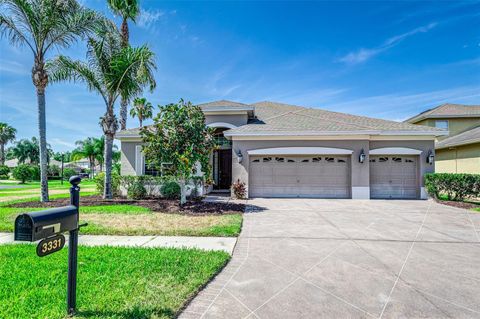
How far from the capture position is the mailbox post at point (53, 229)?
6.60 ft

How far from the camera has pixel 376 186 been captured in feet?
43.0

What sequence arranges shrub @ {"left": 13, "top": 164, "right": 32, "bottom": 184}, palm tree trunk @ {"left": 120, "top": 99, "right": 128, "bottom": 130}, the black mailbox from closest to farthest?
1. the black mailbox
2. palm tree trunk @ {"left": 120, "top": 99, "right": 128, "bottom": 130}
3. shrub @ {"left": 13, "top": 164, "right": 32, "bottom": 184}

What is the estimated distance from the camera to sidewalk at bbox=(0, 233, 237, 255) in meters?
5.09

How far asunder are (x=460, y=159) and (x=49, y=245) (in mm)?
22850

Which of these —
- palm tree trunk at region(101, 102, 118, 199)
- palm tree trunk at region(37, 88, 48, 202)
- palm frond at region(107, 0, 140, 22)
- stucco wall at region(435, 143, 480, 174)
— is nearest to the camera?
palm tree trunk at region(37, 88, 48, 202)

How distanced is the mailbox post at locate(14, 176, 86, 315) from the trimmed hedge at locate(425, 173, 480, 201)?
1515 centimetres

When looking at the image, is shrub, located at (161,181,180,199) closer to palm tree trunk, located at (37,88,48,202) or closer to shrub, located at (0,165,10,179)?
palm tree trunk, located at (37,88,48,202)

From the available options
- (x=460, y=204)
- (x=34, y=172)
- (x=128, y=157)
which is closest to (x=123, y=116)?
(x=128, y=157)

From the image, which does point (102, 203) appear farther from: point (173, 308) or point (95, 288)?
point (173, 308)

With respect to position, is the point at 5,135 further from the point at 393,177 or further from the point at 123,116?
the point at 393,177

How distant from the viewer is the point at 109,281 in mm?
3420

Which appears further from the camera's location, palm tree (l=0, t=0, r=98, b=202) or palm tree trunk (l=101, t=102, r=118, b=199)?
palm tree trunk (l=101, t=102, r=118, b=199)

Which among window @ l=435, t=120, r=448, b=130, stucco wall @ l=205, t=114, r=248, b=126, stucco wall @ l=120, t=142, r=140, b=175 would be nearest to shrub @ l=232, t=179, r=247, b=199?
stucco wall @ l=205, t=114, r=248, b=126

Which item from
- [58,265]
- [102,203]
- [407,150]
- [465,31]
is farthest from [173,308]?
[465,31]
